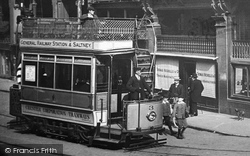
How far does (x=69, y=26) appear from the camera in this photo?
15.8 m

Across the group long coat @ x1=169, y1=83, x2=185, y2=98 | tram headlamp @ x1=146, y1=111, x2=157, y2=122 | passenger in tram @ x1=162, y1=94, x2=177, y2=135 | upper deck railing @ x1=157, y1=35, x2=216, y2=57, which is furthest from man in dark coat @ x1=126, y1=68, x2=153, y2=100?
upper deck railing @ x1=157, y1=35, x2=216, y2=57

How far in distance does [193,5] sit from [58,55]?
8.95 meters

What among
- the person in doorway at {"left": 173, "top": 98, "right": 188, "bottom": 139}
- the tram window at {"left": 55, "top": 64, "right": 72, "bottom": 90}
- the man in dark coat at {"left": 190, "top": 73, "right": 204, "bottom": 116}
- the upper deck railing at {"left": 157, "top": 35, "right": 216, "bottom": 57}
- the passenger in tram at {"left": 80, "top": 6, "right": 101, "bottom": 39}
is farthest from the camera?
the upper deck railing at {"left": 157, "top": 35, "right": 216, "bottom": 57}

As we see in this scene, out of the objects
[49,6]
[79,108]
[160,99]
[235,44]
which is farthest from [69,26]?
[49,6]

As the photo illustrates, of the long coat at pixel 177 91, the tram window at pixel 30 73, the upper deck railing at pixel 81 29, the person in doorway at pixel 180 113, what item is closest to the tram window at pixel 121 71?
the upper deck railing at pixel 81 29

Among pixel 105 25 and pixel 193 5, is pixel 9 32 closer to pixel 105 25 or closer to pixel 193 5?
pixel 193 5

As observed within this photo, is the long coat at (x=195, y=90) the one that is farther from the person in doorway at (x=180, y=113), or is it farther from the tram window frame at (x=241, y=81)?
the person in doorway at (x=180, y=113)

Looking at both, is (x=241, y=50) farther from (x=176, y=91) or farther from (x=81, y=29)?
(x=81, y=29)

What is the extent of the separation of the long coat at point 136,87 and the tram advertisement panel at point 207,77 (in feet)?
21.3

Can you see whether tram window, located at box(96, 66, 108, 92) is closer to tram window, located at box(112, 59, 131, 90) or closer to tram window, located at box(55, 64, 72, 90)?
tram window, located at box(112, 59, 131, 90)

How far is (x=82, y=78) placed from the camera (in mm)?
14688

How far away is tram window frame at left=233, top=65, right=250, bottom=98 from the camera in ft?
63.4

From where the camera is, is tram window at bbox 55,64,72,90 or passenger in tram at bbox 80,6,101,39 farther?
tram window at bbox 55,64,72,90

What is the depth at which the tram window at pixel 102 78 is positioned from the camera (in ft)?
47.3
